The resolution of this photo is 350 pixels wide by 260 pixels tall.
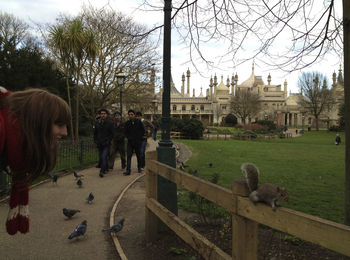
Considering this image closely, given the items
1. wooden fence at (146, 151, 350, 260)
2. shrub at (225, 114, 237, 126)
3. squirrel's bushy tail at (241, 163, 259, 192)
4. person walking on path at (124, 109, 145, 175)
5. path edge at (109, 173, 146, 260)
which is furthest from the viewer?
shrub at (225, 114, 237, 126)

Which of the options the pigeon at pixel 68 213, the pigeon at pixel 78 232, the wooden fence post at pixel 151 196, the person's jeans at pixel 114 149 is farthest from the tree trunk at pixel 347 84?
the person's jeans at pixel 114 149

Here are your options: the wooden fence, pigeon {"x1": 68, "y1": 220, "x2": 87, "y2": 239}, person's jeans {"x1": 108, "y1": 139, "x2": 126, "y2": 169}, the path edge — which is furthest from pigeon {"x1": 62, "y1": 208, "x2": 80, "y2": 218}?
person's jeans {"x1": 108, "y1": 139, "x2": 126, "y2": 169}

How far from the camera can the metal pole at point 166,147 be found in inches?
167

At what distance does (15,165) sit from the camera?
1.72m

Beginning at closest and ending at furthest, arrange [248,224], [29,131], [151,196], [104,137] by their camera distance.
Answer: [29,131]
[248,224]
[151,196]
[104,137]

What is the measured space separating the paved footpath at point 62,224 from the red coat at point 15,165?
183 cm

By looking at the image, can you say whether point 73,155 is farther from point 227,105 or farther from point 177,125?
point 227,105

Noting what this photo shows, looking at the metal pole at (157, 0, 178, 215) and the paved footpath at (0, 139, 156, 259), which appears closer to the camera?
the paved footpath at (0, 139, 156, 259)

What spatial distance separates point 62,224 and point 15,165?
3.28 m

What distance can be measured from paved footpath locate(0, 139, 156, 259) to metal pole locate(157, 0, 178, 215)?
96 centimetres

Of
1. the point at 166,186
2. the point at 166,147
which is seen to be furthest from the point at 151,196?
the point at 166,147

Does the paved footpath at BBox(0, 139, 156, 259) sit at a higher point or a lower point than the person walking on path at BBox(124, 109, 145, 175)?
lower

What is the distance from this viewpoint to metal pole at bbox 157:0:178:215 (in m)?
4.25

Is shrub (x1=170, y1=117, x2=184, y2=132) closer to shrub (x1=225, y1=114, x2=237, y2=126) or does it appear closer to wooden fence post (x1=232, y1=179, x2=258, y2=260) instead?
wooden fence post (x1=232, y1=179, x2=258, y2=260)
